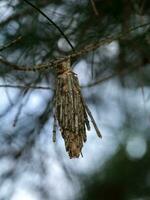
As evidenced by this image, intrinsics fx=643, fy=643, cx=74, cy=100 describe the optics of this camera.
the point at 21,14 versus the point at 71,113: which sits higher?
the point at 21,14

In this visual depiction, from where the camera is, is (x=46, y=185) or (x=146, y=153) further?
(x=146, y=153)

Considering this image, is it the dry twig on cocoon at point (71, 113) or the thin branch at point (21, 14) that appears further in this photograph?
the thin branch at point (21, 14)

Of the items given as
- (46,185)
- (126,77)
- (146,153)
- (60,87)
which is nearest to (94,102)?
(126,77)

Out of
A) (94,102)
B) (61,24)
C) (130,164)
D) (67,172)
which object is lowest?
(130,164)

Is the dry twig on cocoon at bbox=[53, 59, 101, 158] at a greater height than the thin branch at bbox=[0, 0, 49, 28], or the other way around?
the thin branch at bbox=[0, 0, 49, 28]

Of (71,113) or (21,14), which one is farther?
(21,14)

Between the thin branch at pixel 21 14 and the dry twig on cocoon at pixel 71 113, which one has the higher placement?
the thin branch at pixel 21 14

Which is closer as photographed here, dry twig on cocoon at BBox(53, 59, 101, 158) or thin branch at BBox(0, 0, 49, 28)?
dry twig on cocoon at BBox(53, 59, 101, 158)

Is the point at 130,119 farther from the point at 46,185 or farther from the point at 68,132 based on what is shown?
the point at 68,132
